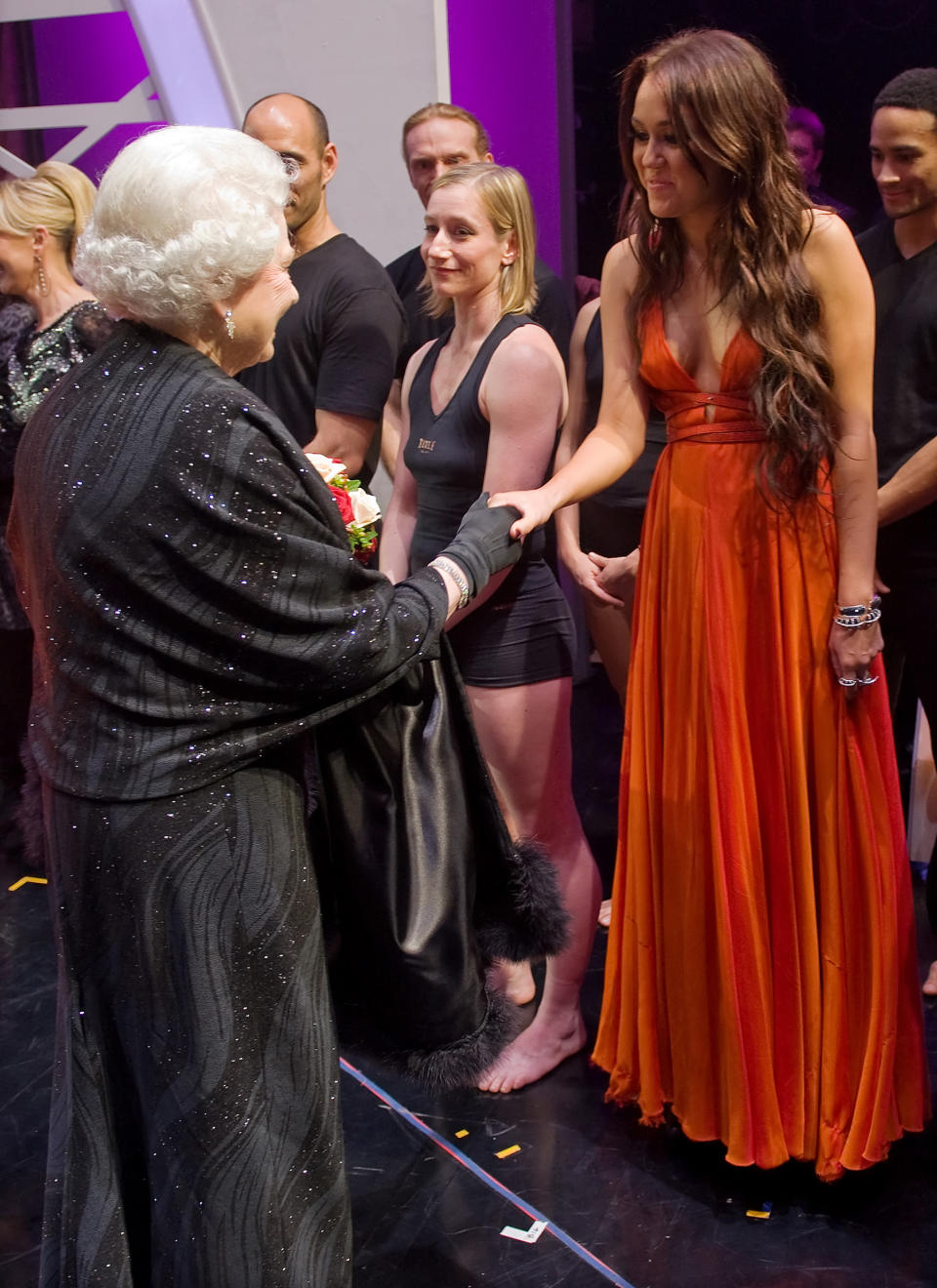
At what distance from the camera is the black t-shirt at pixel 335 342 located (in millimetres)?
3453

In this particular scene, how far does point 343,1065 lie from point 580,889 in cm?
71

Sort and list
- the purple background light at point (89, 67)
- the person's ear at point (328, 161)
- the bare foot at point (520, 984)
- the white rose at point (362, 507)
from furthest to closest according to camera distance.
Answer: the purple background light at point (89, 67) < the person's ear at point (328, 161) < the bare foot at point (520, 984) < the white rose at point (362, 507)

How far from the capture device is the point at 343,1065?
314 centimetres

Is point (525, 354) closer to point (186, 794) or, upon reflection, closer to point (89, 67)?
point (186, 794)

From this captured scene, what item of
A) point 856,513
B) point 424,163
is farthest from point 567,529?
point 424,163

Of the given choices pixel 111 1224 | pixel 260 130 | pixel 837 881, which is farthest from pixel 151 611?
pixel 260 130

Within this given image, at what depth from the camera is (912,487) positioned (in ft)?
9.70

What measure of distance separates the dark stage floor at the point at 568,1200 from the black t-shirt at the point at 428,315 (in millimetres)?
1775

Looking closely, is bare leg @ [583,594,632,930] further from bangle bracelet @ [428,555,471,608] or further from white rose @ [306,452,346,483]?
bangle bracelet @ [428,555,471,608]

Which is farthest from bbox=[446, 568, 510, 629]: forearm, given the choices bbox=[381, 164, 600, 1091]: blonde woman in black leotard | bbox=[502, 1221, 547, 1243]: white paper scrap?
bbox=[502, 1221, 547, 1243]: white paper scrap

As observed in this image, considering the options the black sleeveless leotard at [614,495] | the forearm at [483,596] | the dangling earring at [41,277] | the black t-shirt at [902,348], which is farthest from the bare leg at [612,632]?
the dangling earring at [41,277]

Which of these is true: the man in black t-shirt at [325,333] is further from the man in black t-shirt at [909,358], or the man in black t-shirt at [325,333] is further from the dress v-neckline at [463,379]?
the man in black t-shirt at [909,358]

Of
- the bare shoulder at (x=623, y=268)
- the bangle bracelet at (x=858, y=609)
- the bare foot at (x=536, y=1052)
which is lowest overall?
the bare foot at (x=536, y=1052)

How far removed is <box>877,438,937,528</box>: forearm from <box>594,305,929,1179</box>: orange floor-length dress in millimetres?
621
